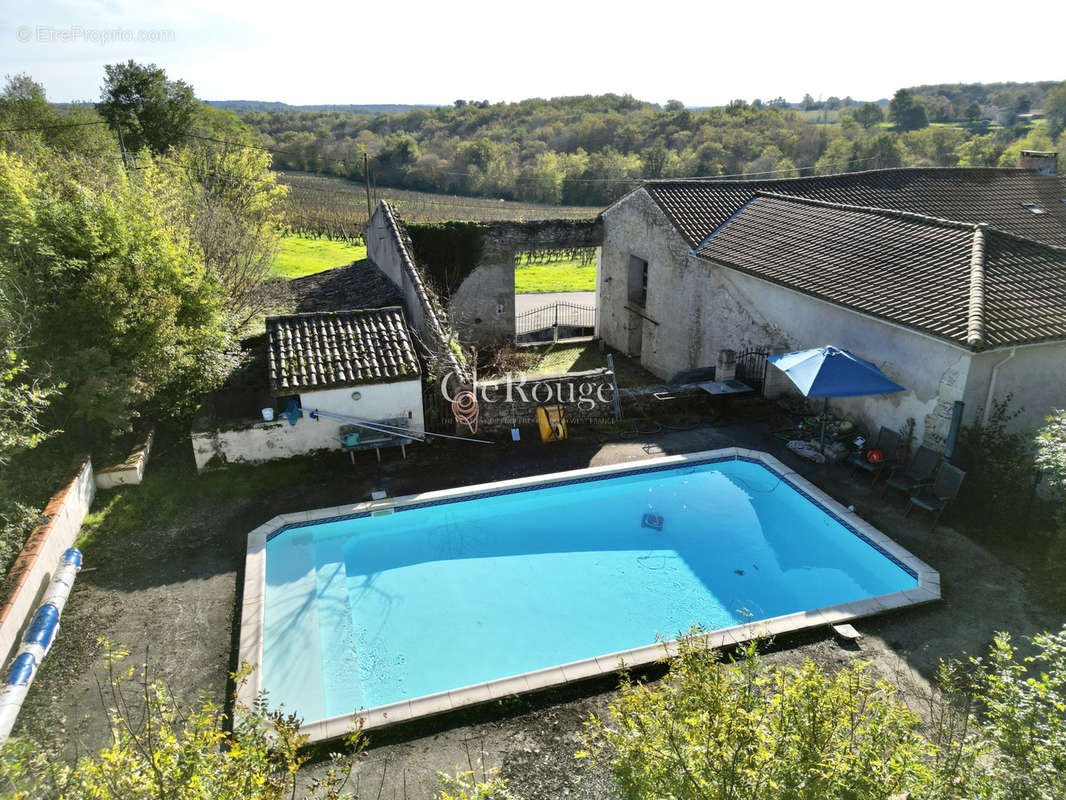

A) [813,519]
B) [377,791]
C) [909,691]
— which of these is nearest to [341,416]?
[377,791]

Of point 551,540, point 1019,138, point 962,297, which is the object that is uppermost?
point 1019,138

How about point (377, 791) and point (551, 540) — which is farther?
point (551, 540)

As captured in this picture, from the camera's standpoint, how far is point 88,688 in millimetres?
7953

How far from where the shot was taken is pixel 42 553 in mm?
9273

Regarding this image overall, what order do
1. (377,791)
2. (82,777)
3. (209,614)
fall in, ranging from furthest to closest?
1. (209,614)
2. (377,791)
3. (82,777)

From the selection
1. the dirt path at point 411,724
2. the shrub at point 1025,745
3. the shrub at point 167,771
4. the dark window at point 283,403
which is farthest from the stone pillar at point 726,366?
the shrub at point 167,771

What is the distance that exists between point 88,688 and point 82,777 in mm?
5237

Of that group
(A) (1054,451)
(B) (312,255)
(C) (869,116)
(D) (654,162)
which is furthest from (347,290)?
(C) (869,116)

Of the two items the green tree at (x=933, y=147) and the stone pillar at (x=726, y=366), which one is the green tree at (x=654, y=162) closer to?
the green tree at (x=933, y=147)

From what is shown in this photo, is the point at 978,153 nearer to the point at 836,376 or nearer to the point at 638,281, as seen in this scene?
the point at 638,281

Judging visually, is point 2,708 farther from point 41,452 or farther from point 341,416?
point 341,416

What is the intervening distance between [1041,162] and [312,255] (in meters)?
37.7

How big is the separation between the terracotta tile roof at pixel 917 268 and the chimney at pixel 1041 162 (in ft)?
41.5

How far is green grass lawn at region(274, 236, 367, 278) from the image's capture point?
37.7 m
